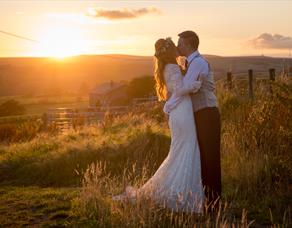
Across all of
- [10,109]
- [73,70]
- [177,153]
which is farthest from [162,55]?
[73,70]

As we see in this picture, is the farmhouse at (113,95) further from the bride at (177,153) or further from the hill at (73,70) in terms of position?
the hill at (73,70)

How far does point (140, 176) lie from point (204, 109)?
3.12 meters

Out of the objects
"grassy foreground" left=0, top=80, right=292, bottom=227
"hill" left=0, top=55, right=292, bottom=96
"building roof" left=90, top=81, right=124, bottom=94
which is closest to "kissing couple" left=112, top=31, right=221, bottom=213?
"grassy foreground" left=0, top=80, right=292, bottom=227

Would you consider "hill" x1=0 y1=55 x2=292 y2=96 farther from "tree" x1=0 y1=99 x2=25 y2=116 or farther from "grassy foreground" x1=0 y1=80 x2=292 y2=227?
"grassy foreground" x1=0 y1=80 x2=292 y2=227

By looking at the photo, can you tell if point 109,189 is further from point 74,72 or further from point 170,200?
point 74,72

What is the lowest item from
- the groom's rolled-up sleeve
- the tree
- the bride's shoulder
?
the tree

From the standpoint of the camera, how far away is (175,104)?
8.68 metres

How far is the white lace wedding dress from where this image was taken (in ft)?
28.1

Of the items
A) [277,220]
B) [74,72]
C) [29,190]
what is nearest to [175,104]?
[277,220]

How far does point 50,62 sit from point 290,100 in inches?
5429

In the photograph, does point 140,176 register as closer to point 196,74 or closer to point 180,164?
point 180,164

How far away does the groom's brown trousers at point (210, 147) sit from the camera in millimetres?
8523

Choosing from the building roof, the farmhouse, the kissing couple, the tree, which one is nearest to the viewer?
the kissing couple

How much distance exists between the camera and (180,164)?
8703 millimetres
